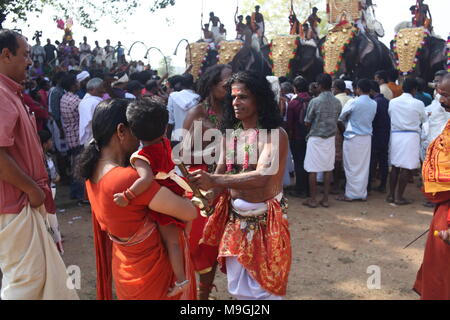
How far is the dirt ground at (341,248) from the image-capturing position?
11.8ft

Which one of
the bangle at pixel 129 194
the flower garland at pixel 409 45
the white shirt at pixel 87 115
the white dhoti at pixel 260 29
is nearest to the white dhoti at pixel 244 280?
the bangle at pixel 129 194

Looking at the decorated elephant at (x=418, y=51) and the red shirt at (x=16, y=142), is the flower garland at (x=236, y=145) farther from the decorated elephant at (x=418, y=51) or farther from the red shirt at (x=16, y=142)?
the decorated elephant at (x=418, y=51)

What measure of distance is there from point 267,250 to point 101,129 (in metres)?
1.14

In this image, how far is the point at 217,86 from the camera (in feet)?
10.9

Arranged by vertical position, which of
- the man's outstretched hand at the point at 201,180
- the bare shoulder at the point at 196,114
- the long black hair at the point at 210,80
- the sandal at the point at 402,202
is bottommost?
the sandal at the point at 402,202

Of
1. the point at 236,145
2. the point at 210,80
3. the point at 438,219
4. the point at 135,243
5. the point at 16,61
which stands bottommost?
the point at 438,219

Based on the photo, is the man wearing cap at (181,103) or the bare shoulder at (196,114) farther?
the man wearing cap at (181,103)

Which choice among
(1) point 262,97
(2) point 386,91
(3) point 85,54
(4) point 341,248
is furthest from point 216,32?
(1) point 262,97

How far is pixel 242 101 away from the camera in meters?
2.52

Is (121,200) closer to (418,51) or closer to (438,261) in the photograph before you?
Answer: (438,261)

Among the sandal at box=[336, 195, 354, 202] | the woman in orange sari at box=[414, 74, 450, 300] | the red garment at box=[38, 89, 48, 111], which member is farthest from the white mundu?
the red garment at box=[38, 89, 48, 111]

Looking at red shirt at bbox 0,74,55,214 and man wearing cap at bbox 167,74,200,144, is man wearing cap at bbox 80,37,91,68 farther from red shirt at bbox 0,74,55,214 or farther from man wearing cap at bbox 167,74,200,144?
red shirt at bbox 0,74,55,214
